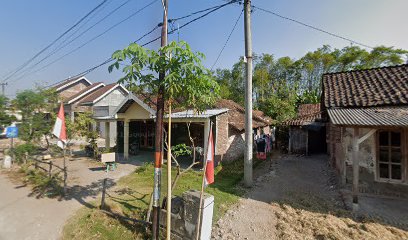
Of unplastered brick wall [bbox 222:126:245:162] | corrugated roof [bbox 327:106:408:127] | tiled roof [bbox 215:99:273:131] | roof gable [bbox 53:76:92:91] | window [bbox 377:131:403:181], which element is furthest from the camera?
roof gable [bbox 53:76:92:91]

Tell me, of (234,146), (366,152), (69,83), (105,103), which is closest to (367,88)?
(366,152)

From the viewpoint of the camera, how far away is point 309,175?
418 inches

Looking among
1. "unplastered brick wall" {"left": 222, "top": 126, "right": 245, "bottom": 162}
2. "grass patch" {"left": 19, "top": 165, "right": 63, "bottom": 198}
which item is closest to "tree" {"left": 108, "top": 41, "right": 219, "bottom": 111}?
"grass patch" {"left": 19, "top": 165, "right": 63, "bottom": 198}

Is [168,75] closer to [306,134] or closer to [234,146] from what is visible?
[234,146]

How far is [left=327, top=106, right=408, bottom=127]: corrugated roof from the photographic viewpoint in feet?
20.3

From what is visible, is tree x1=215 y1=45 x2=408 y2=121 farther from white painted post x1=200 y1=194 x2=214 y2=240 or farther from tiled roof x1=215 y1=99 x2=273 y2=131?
white painted post x1=200 y1=194 x2=214 y2=240

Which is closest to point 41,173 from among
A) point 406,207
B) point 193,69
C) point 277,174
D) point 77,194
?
point 77,194

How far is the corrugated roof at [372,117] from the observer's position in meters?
6.18

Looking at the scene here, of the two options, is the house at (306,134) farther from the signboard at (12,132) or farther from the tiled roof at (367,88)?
the signboard at (12,132)

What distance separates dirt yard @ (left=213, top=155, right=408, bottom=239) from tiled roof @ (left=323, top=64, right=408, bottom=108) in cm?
371

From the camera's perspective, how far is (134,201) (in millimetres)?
7230

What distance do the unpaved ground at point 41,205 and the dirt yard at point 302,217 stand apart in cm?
472

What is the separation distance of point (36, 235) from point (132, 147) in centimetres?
1021

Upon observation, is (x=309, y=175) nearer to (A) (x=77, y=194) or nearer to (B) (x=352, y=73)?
(B) (x=352, y=73)
